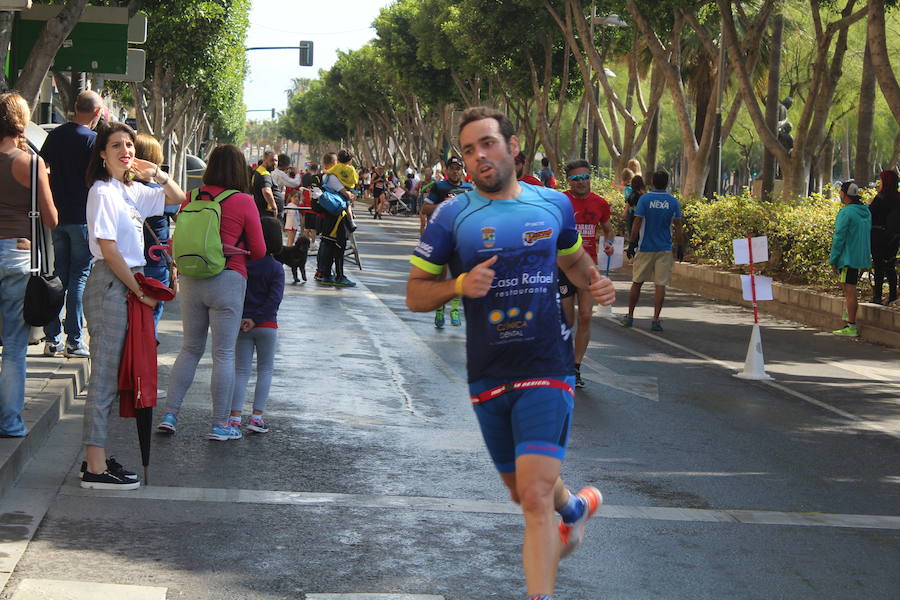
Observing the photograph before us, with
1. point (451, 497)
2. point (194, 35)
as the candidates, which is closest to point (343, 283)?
point (451, 497)

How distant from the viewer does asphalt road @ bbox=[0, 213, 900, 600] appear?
5500 mm

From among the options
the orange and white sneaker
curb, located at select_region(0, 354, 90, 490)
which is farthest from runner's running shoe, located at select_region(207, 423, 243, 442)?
the orange and white sneaker

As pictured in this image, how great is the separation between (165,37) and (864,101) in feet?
59.5

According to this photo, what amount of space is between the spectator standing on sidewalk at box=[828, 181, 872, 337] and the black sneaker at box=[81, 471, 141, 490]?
11199 millimetres

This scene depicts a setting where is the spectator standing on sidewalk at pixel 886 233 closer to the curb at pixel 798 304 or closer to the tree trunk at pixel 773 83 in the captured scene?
the curb at pixel 798 304

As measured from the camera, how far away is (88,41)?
56.9 feet

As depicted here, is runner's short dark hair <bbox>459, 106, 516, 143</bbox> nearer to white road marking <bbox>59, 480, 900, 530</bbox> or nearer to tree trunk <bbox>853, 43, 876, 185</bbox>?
white road marking <bbox>59, 480, 900, 530</bbox>

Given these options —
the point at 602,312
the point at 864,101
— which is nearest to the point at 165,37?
the point at 864,101

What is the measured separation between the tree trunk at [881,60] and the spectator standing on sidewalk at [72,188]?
11.1 m

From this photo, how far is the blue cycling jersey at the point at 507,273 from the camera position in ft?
15.6

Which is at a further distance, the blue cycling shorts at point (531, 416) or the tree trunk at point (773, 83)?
the tree trunk at point (773, 83)

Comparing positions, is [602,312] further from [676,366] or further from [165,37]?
[165,37]

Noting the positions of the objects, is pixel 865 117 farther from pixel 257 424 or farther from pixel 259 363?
pixel 257 424

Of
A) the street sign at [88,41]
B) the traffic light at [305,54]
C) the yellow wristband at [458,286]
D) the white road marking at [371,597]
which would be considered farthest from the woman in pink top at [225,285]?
the traffic light at [305,54]
